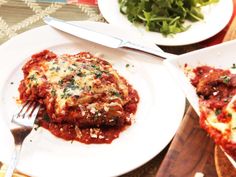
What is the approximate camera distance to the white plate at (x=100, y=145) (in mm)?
1582

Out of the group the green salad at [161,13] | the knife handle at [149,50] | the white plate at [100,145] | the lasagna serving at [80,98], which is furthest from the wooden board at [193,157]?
the green salad at [161,13]

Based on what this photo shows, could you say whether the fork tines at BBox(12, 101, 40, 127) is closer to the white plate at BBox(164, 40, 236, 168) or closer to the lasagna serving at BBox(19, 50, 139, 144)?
the lasagna serving at BBox(19, 50, 139, 144)

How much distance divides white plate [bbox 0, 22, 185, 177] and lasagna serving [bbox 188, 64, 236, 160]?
1.11ft

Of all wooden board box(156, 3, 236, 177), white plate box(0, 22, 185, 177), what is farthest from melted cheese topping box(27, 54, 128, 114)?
wooden board box(156, 3, 236, 177)

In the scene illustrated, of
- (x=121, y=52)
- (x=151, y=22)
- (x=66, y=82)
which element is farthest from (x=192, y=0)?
(x=66, y=82)

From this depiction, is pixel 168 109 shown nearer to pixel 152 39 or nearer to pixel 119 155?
pixel 119 155

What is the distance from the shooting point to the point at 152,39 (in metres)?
2.17

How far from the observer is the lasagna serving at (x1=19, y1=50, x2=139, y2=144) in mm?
1718

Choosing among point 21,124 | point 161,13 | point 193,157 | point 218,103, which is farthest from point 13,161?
point 161,13

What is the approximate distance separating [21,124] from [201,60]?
79 cm

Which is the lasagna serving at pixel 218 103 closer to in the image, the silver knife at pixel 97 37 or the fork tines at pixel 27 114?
the silver knife at pixel 97 37

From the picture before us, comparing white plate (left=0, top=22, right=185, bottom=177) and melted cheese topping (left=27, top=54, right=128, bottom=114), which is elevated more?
melted cheese topping (left=27, top=54, right=128, bottom=114)

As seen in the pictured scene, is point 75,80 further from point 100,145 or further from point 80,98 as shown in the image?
point 100,145

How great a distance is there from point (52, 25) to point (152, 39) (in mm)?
543
